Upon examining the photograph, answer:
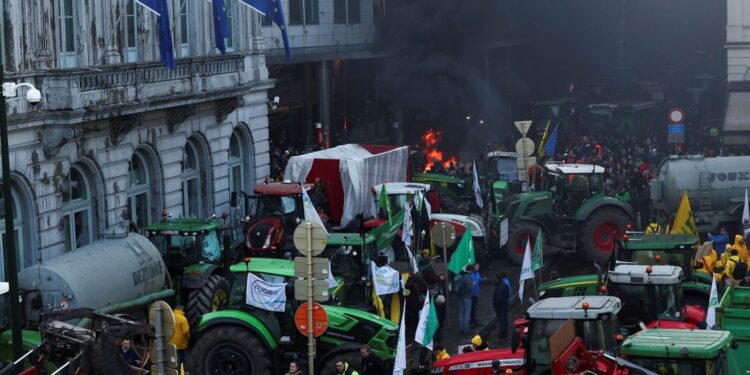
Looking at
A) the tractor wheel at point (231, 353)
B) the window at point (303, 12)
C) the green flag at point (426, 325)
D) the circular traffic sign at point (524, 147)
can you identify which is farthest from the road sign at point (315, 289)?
→ the window at point (303, 12)

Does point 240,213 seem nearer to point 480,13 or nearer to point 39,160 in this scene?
point 39,160

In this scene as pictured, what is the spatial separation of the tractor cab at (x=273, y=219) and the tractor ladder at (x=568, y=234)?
5.64 meters

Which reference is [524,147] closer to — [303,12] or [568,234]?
[568,234]

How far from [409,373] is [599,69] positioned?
48.0 meters

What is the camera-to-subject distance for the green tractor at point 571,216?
31.9m

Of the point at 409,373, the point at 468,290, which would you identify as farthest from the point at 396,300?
the point at 409,373

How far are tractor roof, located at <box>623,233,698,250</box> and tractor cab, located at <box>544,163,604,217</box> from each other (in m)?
6.18

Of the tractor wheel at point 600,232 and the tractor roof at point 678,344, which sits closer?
the tractor roof at point 678,344

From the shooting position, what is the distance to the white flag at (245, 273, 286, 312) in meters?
21.3

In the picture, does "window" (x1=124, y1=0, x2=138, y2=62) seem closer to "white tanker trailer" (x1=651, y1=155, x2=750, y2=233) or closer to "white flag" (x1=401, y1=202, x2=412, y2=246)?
"white flag" (x1=401, y1=202, x2=412, y2=246)

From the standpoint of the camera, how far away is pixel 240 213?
3806 cm

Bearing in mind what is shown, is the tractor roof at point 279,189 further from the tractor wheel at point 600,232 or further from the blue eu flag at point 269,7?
the tractor wheel at point 600,232

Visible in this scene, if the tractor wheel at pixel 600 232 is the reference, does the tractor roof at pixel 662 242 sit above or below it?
above

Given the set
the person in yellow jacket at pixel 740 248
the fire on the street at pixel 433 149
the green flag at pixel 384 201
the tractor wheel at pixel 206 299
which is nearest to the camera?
the tractor wheel at pixel 206 299
